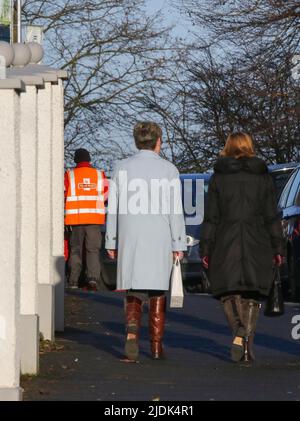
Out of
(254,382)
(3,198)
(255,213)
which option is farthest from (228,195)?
(3,198)

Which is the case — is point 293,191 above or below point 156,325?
above

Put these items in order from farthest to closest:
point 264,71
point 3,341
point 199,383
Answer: point 264,71 → point 199,383 → point 3,341

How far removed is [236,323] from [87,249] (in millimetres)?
9746

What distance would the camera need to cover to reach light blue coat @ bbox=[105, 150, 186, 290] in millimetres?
12602

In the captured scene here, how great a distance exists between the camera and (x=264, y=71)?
33875mm

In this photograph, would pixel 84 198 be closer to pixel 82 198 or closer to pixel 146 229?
pixel 82 198

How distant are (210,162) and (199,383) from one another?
31230 millimetres

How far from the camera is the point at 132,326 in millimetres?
12594

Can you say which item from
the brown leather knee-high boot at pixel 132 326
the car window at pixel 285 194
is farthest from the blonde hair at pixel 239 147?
the car window at pixel 285 194

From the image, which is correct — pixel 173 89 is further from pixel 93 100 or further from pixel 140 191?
pixel 140 191

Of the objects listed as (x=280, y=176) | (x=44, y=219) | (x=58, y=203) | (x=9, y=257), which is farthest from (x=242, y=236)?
(x=280, y=176)

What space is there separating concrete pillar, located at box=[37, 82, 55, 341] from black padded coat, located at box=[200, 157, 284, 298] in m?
1.33

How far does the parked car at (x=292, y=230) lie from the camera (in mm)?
20078
